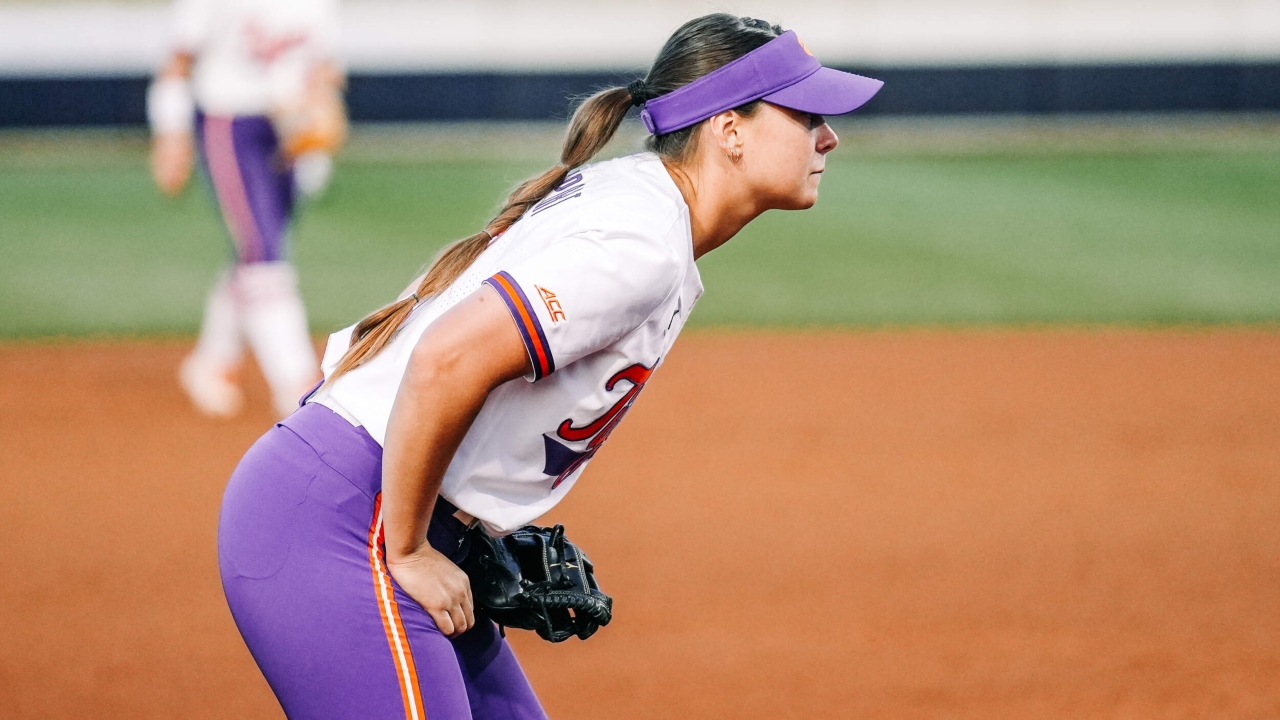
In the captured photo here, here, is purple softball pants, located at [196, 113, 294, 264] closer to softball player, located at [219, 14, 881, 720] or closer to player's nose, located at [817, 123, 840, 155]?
softball player, located at [219, 14, 881, 720]

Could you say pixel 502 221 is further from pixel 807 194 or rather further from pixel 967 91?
pixel 967 91

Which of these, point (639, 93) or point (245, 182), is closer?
point (639, 93)

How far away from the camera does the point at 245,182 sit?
6391mm

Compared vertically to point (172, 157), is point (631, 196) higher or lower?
higher

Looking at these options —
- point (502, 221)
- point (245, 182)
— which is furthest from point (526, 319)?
point (245, 182)

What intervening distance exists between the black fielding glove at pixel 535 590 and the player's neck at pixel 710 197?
2.00 ft

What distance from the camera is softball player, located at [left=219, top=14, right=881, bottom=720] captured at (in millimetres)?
1971

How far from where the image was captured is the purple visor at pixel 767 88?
2.14 m

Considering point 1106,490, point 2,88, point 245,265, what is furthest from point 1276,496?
point 2,88

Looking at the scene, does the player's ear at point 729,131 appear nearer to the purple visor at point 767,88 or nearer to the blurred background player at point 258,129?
the purple visor at point 767,88

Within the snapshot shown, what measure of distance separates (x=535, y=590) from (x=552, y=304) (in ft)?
2.05

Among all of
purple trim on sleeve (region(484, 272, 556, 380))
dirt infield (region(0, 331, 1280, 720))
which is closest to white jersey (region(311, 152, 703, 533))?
purple trim on sleeve (region(484, 272, 556, 380))

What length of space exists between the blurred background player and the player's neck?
14.5 ft

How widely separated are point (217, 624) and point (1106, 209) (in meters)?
10.9
